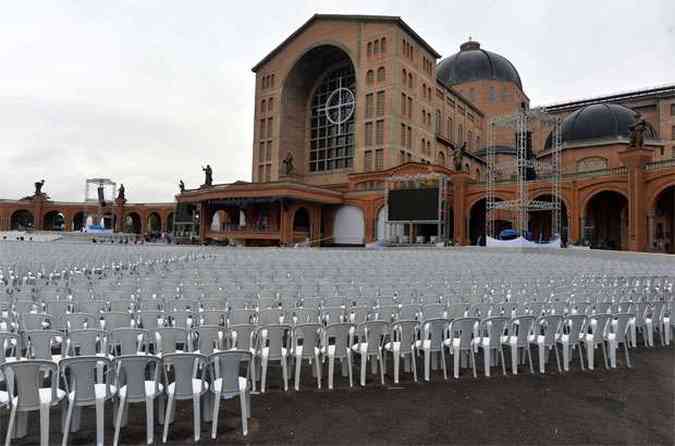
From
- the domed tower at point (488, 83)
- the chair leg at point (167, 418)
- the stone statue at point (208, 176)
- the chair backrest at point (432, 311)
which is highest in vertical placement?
the domed tower at point (488, 83)

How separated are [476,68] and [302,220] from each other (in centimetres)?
3887

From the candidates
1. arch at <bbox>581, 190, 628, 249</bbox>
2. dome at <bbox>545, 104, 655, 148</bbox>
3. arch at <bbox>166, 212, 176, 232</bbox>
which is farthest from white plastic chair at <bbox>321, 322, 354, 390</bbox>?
arch at <bbox>166, 212, 176, 232</bbox>

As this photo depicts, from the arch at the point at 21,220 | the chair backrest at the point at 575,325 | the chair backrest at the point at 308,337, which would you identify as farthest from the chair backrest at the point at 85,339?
the arch at the point at 21,220

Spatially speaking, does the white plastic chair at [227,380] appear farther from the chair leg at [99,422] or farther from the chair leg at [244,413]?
the chair leg at [99,422]

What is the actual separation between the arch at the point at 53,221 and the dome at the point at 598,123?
76.7m

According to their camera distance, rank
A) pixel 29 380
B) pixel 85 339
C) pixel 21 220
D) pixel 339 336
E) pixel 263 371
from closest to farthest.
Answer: pixel 29 380 < pixel 85 339 < pixel 263 371 < pixel 339 336 < pixel 21 220

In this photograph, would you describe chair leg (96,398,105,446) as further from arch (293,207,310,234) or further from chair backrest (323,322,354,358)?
arch (293,207,310,234)

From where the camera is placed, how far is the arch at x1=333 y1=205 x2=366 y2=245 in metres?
46.5

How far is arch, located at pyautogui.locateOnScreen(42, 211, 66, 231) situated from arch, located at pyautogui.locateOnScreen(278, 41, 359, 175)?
45.3m

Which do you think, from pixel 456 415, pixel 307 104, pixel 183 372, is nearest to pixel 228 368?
pixel 183 372

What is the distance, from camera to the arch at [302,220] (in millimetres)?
48112

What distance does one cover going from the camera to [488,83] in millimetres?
66875

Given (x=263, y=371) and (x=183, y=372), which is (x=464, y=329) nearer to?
(x=263, y=371)

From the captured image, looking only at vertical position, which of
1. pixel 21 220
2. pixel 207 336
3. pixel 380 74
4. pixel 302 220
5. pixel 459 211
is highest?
pixel 380 74
